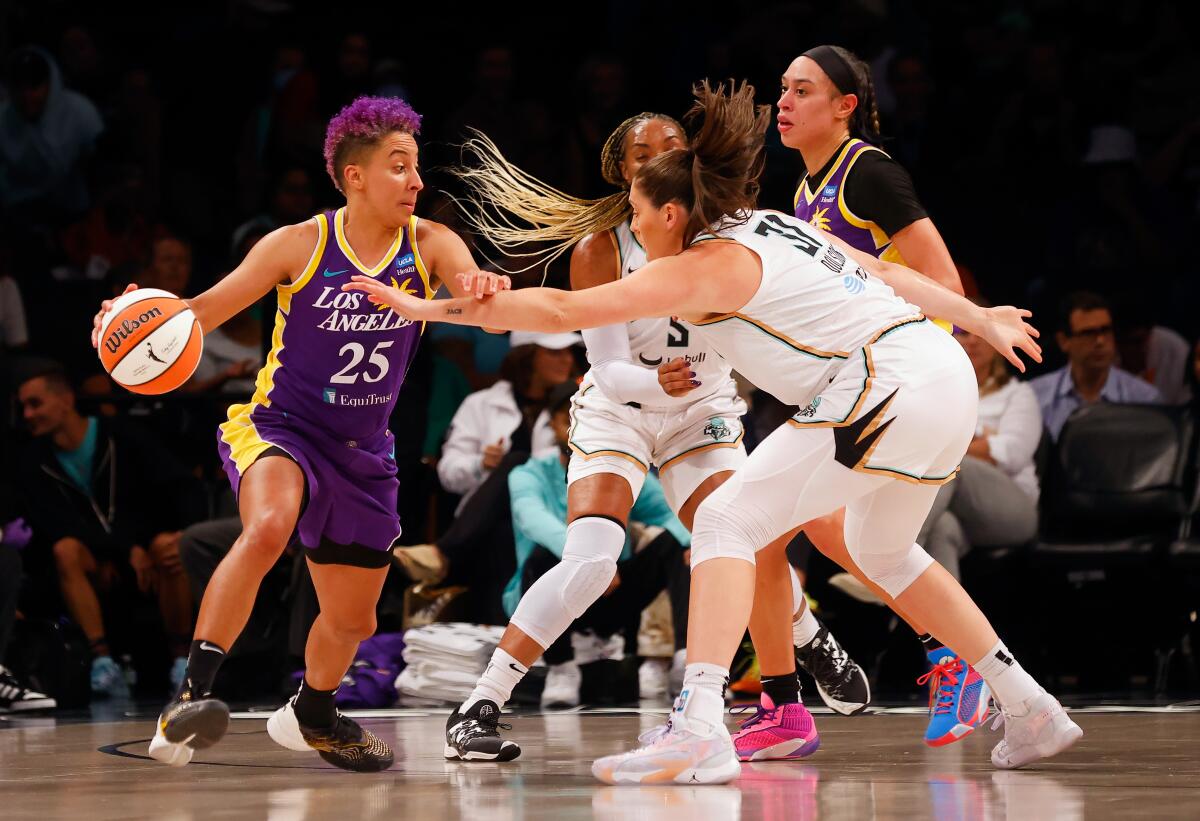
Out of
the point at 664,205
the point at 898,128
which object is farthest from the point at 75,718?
the point at 898,128

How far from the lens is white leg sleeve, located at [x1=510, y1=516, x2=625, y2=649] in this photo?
509 centimetres

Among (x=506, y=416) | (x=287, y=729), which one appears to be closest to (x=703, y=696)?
(x=287, y=729)

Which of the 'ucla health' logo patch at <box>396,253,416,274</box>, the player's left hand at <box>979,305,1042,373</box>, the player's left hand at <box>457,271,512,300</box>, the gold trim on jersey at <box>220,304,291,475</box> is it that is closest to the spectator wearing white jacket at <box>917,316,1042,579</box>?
the player's left hand at <box>979,305,1042,373</box>

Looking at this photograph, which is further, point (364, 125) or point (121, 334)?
point (364, 125)

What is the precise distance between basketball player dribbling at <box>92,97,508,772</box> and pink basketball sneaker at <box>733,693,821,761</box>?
1.05 metres

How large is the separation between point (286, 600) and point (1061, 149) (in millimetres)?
5225

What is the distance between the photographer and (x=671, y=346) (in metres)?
5.38

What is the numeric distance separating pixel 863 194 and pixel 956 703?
154cm

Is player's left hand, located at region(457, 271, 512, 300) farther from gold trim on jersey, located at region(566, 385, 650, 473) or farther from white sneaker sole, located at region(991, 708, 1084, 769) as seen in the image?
white sneaker sole, located at region(991, 708, 1084, 769)

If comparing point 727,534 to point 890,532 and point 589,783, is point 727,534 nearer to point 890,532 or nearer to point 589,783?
point 890,532

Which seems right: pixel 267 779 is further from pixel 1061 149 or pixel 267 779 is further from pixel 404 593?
pixel 1061 149

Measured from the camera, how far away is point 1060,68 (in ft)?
33.4

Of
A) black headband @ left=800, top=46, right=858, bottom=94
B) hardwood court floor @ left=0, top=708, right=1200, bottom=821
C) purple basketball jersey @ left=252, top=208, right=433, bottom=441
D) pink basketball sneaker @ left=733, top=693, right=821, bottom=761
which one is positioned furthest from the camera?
black headband @ left=800, top=46, right=858, bottom=94

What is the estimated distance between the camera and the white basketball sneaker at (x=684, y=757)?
4.13 meters
